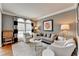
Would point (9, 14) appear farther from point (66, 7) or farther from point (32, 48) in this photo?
point (66, 7)

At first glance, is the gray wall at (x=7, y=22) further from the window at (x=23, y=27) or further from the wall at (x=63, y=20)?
the wall at (x=63, y=20)

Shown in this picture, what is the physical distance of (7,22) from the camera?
257 centimetres

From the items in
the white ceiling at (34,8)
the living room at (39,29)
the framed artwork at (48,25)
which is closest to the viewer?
the white ceiling at (34,8)

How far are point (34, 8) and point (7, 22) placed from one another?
760 mm

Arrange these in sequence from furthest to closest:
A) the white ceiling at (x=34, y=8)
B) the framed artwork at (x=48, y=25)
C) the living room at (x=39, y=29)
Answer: the framed artwork at (x=48, y=25) → the living room at (x=39, y=29) → the white ceiling at (x=34, y=8)

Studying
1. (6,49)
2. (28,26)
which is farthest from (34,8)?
(6,49)

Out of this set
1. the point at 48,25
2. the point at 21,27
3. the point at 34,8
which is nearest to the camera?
the point at 34,8

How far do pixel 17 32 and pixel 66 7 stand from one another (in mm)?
1381

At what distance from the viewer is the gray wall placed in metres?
2.50

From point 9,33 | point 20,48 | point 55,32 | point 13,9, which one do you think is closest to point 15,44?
point 20,48

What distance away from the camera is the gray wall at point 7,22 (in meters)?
2.50

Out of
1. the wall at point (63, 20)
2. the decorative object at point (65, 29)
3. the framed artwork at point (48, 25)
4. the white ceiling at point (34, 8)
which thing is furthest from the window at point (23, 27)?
the decorative object at point (65, 29)

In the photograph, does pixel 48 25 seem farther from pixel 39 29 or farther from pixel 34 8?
pixel 34 8

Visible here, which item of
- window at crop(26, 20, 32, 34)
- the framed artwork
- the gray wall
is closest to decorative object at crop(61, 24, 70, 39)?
the framed artwork
